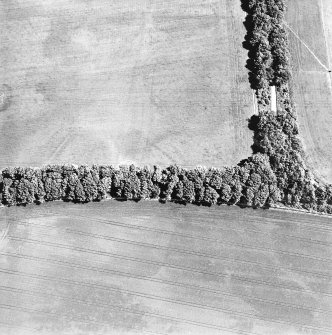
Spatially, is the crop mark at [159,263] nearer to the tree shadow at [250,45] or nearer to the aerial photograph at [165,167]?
the aerial photograph at [165,167]

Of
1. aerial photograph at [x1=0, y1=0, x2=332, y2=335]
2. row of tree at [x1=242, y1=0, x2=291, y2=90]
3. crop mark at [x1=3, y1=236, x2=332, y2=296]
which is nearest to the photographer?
aerial photograph at [x1=0, y1=0, x2=332, y2=335]

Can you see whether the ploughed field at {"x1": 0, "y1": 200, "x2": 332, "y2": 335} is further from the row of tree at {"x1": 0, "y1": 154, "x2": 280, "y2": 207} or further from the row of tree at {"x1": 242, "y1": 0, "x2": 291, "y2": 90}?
the row of tree at {"x1": 242, "y1": 0, "x2": 291, "y2": 90}

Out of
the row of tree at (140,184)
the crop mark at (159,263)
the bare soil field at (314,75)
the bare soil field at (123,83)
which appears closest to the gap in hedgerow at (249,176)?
the row of tree at (140,184)

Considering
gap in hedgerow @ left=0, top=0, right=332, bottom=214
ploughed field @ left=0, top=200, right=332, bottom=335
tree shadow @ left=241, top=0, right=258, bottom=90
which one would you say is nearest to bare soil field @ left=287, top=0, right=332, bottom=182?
gap in hedgerow @ left=0, top=0, right=332, bottom=214

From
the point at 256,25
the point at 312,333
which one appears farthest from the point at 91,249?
the point at 256,25

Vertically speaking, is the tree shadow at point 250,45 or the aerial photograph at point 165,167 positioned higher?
the tree shadow at point 250,45

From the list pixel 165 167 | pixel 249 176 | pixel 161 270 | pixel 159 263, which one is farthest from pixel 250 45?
pixel 161 270

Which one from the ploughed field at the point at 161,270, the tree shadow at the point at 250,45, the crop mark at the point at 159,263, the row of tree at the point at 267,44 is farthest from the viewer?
the tree shadow at the point at 250,45
